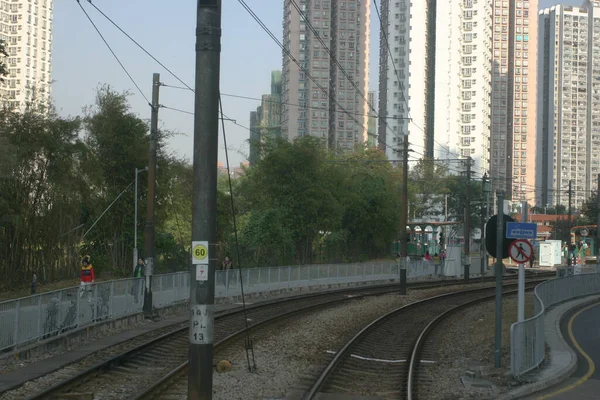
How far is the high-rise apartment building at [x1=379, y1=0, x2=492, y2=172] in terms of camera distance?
149m

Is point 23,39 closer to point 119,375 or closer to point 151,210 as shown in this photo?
point 151,210

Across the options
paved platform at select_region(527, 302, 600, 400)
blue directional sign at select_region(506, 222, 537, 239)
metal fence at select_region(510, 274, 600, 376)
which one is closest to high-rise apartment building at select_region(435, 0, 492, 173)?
paved platform at select_region(527, 302, 600, 400)

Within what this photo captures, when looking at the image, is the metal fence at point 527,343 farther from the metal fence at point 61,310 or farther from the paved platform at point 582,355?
the metal fence at point 61,310

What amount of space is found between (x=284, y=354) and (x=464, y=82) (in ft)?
447

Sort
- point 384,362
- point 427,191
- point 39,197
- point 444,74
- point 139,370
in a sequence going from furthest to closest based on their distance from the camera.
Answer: point 444,74 → point 427,191 → point 39,197 → point 384,362 → point 139,370

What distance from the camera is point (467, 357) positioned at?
1934 centimetres

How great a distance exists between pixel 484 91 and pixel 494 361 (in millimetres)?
137045

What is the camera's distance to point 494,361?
17.7 meters

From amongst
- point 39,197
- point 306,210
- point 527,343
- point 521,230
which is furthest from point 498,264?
point 306,210

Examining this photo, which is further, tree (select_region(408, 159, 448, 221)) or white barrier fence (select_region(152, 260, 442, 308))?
tree (select_region(408, 159, 448, 221))

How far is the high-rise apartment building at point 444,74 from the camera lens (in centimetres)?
14912

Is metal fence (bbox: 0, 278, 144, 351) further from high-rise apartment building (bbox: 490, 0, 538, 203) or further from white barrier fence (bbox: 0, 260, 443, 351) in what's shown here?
high-rise apartment building (bbox: 490, 0, 538, 203)

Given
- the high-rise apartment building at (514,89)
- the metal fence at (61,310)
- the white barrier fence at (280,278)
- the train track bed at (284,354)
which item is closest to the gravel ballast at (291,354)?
the train track bed at (284,354)

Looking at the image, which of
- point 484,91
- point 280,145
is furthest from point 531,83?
point 280,145
